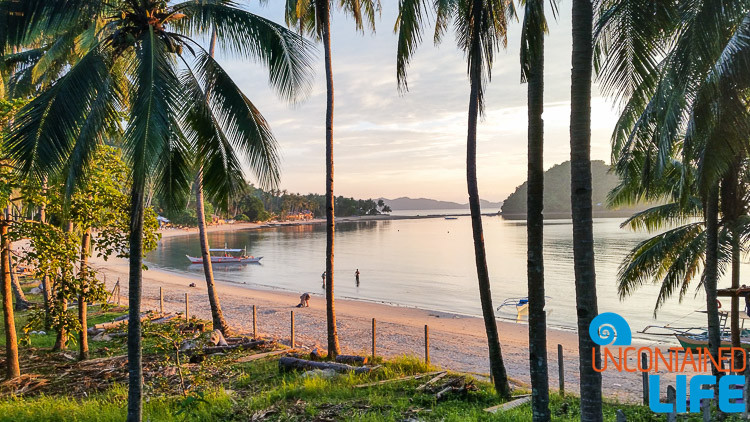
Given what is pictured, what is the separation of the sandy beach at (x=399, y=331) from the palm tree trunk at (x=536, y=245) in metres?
5.92

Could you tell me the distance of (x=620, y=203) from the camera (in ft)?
45.4

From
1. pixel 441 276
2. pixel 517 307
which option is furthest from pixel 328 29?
pixel 441 276

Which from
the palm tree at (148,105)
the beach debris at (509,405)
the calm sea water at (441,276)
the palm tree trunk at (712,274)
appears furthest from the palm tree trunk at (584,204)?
the calm sea water at (441,276)

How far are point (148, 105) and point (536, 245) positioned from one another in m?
4.92

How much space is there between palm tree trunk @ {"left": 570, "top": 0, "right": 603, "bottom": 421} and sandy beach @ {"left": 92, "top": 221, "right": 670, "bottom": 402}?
23.5ft

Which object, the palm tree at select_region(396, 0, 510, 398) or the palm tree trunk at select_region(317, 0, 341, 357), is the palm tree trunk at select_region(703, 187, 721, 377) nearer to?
the palm tree at select_region(396, 0, 510, 398)

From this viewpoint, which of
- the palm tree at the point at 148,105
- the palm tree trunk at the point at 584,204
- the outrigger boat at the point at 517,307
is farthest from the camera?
the outrigger boat at the point at 517,307

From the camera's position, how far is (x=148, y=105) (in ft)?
17.5

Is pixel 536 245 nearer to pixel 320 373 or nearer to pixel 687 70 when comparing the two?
pixel 687 70

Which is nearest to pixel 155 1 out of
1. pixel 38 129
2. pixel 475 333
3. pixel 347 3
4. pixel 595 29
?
pixel 38 129

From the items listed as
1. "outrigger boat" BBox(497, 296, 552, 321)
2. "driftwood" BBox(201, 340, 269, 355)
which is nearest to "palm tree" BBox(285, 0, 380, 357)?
"driftwood" BBox(201, 340, 269, 355)

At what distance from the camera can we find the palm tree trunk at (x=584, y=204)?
425cm

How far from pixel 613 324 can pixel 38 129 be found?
7.02 meters

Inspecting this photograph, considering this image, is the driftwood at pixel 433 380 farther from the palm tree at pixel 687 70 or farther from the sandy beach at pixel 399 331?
the palm tree at pixel 687 70
